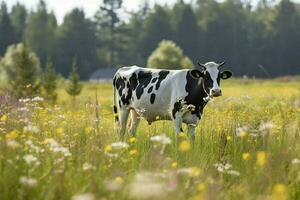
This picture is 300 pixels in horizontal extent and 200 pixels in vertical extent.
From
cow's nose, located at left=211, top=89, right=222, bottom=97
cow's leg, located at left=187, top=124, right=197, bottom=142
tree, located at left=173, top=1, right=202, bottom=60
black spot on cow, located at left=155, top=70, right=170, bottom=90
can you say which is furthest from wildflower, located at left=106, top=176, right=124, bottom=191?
tree, located at left=173, top=1, right=202, bottom=60

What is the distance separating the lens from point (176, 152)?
272 inches

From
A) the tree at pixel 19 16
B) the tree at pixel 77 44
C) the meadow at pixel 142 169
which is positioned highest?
the tree at pixel 19 16

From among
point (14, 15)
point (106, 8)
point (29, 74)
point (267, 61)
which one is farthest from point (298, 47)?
point (29, 74)

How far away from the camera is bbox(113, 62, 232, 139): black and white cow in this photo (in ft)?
34.6

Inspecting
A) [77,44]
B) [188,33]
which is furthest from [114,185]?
[188,33]

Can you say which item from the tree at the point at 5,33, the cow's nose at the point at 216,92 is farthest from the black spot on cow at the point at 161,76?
the tree at the point at 5,33

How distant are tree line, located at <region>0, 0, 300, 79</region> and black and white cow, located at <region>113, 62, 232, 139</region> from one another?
82.9m

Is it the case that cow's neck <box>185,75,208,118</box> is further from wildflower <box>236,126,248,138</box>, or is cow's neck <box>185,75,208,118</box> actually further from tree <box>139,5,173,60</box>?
tree <box>139,5,173,60</box>

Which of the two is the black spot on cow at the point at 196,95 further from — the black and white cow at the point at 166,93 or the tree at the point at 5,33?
the tree at the point at 5,33

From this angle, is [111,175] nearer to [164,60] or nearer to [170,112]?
[170,112]

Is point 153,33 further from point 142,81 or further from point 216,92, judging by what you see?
point 216,92

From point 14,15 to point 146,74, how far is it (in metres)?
116

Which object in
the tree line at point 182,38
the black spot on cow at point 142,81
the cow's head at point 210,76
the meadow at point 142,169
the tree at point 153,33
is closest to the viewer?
the meadow at point 142,169

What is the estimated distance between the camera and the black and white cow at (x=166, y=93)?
1053cm
